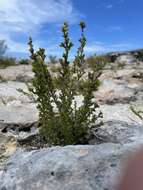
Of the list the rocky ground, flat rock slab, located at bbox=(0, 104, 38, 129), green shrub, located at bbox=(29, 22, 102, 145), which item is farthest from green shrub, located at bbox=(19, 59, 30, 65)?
green shrub, located at bbox=(29, 22, 102, 145)

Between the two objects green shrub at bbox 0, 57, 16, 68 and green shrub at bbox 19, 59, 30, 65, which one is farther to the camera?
green shrub at bbox 19, 59, 30, 65

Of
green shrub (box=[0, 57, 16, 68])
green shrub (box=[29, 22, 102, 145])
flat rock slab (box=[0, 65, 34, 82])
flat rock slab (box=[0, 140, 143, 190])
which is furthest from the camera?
green shrub (box=[0, 57, 16, 68])

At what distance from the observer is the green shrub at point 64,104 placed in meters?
4.40

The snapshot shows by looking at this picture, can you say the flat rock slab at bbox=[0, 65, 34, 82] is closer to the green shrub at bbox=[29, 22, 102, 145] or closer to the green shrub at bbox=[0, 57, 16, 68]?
the green shrub at bbox=[0, 57, 16, 68]

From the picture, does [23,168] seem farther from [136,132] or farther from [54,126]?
[136,132]

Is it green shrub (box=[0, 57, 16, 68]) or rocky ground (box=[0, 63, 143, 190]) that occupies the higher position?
rocky ground (box=[0, 63, 143, 190])

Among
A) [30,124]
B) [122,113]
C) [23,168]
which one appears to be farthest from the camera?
[122,113]

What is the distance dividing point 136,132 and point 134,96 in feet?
15.8

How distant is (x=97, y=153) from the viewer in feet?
9.61

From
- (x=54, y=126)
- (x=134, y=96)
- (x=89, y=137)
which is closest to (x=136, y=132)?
(x=89, y=137)

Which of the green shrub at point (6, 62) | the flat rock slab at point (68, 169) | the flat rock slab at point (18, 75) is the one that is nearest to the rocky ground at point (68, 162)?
the flat rock slab at point (68, 169)

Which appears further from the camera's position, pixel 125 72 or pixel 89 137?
pixel 125 72

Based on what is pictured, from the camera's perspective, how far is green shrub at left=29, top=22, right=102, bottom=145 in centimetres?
440

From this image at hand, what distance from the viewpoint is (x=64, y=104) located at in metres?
4.57
